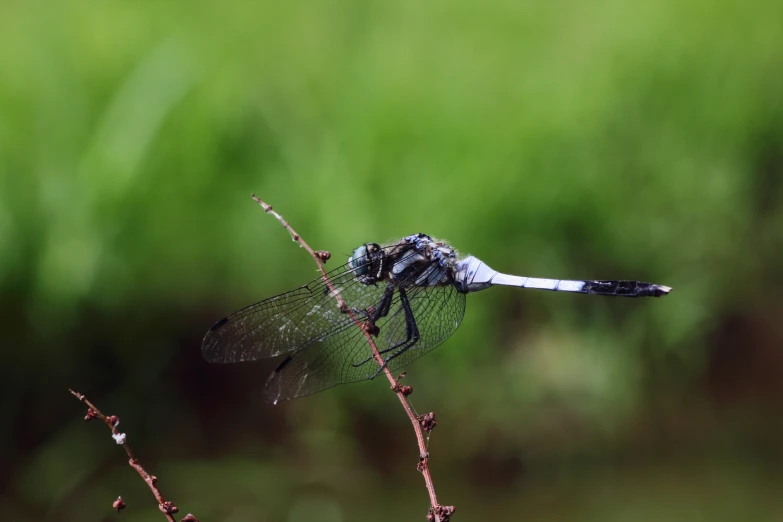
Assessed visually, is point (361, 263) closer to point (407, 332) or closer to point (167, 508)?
point (407, 332)

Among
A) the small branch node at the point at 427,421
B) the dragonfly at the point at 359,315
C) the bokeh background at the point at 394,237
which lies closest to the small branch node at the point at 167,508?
the small branch node at the point at 427,421

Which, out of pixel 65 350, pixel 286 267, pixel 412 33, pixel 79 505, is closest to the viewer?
pixel 79 505

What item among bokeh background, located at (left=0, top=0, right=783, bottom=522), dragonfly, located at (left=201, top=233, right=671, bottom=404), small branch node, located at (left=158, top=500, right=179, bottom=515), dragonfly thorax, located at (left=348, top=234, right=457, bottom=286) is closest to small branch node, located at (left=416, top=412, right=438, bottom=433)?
small branch node, located at (left=158, top=500, right=179, bottom=515)

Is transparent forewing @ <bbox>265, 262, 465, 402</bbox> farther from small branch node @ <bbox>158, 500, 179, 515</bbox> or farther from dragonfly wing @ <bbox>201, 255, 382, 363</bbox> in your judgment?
small branch node @ <bbox>158, 500, 179, 515</bbox>

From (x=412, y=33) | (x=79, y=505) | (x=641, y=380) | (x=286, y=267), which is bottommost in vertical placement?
(x=79, y=505)

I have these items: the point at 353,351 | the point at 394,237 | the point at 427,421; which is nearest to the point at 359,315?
the point at 353,351

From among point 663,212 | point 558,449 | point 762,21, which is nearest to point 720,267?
point 663,212

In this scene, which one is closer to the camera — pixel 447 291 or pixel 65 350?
pixel 447 291

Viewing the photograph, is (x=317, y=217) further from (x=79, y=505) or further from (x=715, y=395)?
(x=715, y=395)

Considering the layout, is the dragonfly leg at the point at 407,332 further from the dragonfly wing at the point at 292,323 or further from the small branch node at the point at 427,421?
the small branch node at the point at 427,421
